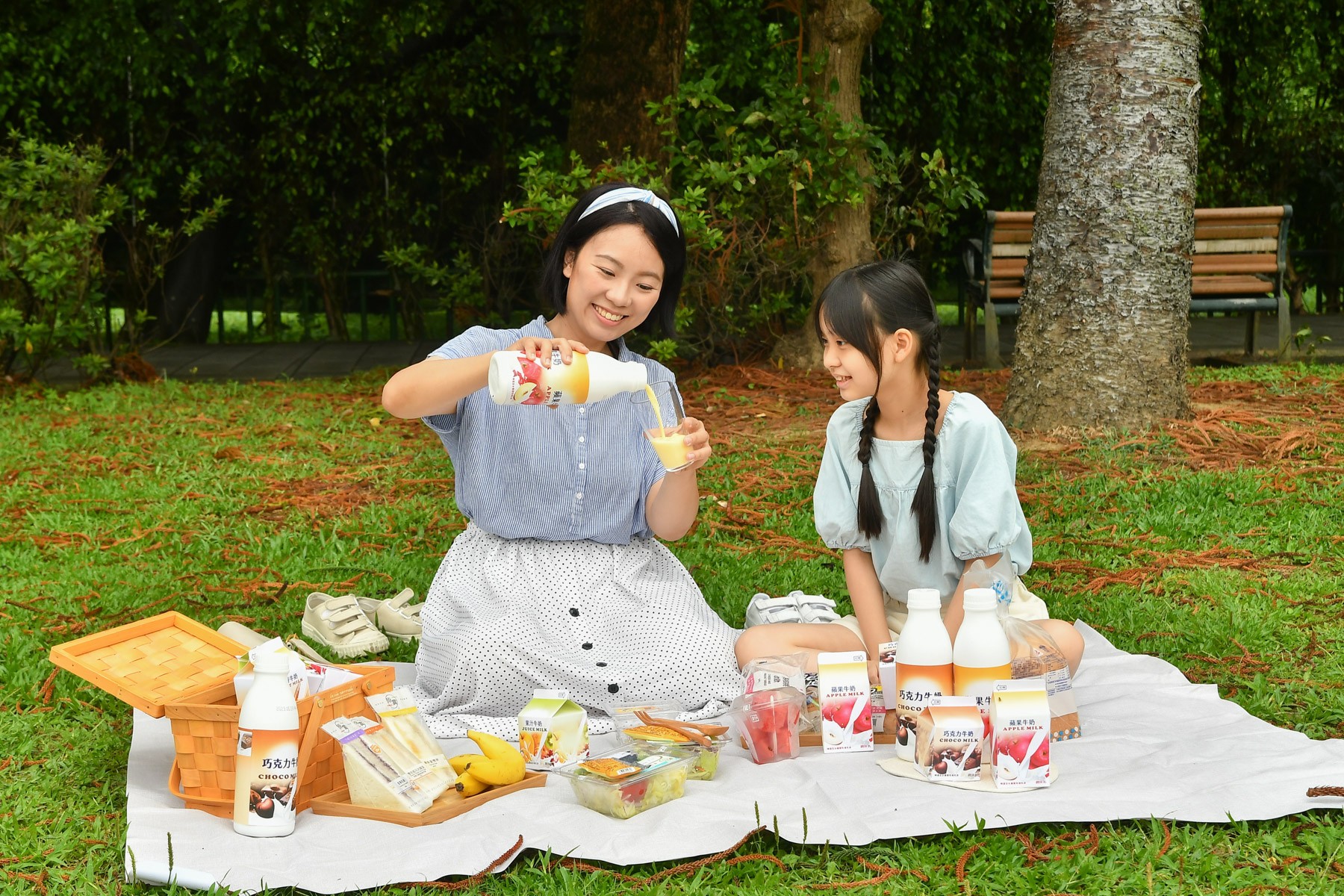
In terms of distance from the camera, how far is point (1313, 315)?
1260 centimetres

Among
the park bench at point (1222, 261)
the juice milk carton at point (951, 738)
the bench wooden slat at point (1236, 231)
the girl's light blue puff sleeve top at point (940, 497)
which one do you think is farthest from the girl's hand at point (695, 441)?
the bench wooden slat at point (1236, 231)

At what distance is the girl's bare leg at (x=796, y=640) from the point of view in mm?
3393

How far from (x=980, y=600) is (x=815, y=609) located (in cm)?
110

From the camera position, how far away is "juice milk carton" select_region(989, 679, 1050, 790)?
2652 mm

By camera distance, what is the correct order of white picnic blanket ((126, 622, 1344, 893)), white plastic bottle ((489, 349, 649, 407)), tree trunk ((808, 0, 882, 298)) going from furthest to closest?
1. tree trunk ((808, 0, 882, 298))
2. white plastic bottle ((489, 349, 649, 407))
3. white picnic blanket ((126, 622, 1344, 893))

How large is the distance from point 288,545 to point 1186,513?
342 cm

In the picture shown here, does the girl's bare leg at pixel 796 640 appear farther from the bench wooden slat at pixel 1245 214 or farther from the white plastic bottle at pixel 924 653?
the bench wooden slat at pixel 1245 214

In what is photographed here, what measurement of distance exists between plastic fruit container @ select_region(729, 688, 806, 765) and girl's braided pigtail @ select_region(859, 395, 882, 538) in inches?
19.6

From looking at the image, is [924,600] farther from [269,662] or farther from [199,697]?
[199,697]

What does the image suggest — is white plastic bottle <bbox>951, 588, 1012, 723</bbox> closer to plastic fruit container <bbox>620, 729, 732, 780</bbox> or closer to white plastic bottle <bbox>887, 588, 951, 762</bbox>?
white plastic bottle <bbox>887, 588, 951, 762</bbox>

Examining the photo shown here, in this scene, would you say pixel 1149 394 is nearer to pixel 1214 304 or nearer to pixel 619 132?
pixel 1214 304

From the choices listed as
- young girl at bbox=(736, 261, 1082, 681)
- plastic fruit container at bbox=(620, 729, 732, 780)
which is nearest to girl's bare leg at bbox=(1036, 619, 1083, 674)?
young girl at bbox=(736, 261, 1082, 681)

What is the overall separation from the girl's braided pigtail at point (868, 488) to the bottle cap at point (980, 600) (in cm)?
58

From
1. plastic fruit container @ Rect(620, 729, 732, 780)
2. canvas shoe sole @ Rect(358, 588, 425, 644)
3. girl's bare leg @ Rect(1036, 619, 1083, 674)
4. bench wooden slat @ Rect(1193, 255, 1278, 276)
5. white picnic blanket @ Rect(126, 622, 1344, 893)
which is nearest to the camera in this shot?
white picnic blanket @ Rect(126, 622, 1344, 893)
